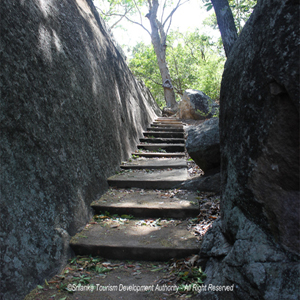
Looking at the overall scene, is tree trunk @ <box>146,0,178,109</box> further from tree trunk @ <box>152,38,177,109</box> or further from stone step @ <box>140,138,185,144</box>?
stone step @ <box>140,138,185,144</box>

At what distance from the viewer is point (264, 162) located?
1530mm

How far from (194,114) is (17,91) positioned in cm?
825

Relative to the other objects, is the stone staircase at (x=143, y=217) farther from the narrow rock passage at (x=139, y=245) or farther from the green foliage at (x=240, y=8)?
the green foliage at (x=240, y=8)

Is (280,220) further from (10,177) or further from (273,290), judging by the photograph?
(10,177)

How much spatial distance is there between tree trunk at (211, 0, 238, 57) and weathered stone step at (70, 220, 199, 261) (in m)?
3.26

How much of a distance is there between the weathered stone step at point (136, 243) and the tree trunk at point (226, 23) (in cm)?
326

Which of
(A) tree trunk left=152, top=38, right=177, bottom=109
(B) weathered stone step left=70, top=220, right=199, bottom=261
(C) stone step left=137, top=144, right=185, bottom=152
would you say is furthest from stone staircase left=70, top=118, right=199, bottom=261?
(A) tree trunk left=152, top=38, right=177, bottom=109

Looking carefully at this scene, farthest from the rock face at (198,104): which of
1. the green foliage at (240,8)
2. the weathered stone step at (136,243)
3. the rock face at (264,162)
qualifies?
the rock face at (264,162)

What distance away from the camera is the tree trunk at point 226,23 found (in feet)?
13.9

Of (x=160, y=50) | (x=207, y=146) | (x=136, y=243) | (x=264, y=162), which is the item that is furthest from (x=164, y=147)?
(x=160, y=50)

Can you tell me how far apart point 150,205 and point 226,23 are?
3397 millimetres

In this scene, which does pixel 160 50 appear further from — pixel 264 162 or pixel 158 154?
pixel 264 162

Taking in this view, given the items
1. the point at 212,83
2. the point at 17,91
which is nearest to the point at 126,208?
the point at 17,91

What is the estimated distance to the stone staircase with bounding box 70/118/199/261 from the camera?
8.09ft
